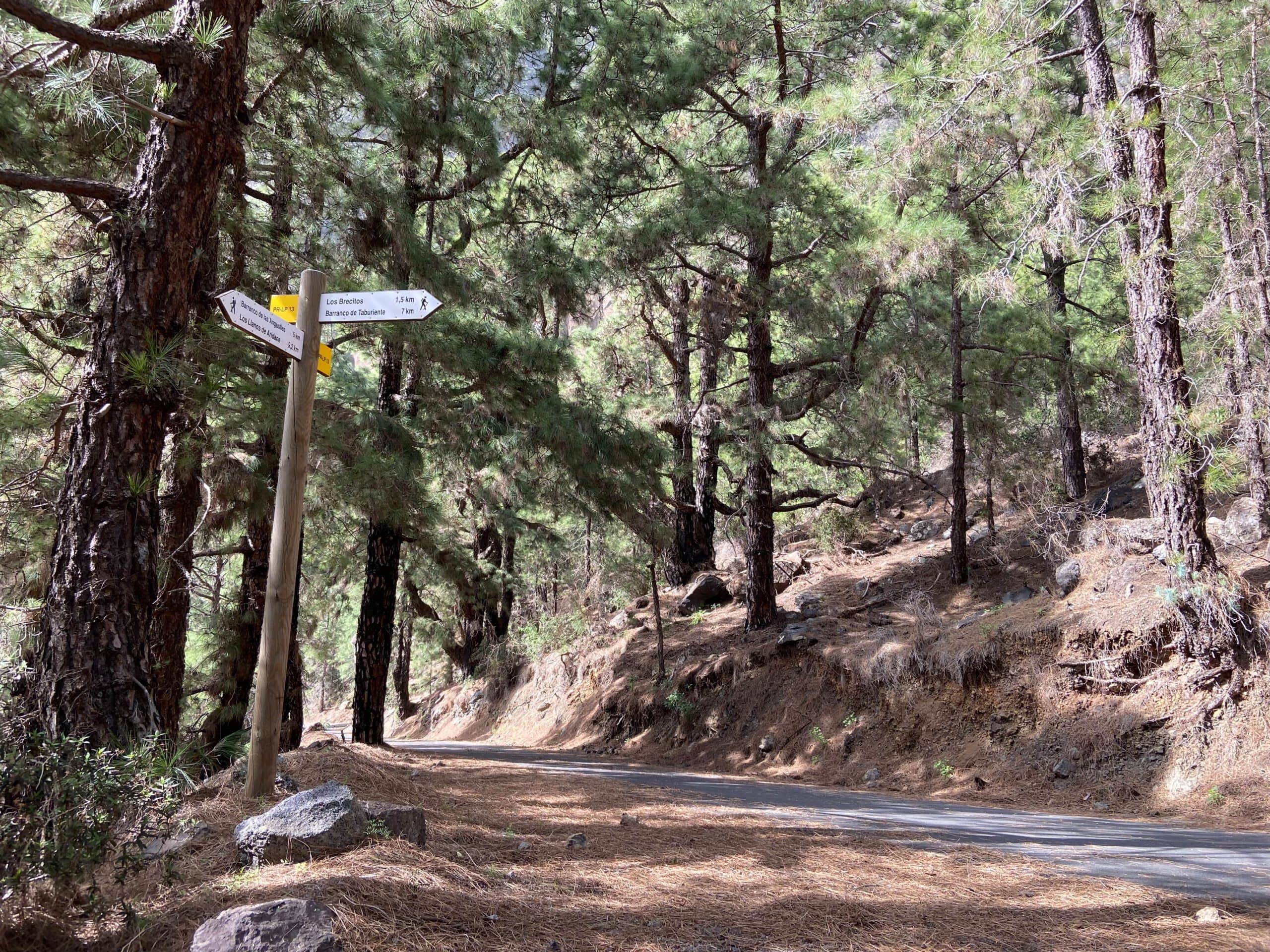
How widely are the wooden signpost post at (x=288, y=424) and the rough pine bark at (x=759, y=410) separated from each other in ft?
24.1

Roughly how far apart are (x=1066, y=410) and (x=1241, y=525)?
3.55 meters

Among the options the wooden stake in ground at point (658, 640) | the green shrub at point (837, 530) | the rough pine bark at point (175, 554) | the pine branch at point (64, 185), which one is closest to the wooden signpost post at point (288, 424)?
the pine branch at point (64, 185)

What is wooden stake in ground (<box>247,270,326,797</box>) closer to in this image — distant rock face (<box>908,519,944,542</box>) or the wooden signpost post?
the wooden signpost post

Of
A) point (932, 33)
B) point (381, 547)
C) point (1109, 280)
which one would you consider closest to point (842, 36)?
point (932, 33)

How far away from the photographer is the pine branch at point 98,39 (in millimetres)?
4082

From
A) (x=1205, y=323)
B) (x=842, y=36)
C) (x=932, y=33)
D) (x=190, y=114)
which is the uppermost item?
(x=842, y=36)

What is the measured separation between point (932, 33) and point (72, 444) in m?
10.7

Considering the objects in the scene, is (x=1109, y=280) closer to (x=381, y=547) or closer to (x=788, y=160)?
(x=788, y=160)

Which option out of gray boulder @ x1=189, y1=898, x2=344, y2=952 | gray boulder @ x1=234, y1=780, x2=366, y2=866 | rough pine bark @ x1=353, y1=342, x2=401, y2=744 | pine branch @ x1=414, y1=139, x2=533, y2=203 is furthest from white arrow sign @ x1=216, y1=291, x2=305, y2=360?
rough pine bark @ x1=353, y1=342, x2=401, y2=744

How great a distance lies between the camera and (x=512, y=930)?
3176mm

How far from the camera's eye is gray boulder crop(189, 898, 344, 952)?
102 inches

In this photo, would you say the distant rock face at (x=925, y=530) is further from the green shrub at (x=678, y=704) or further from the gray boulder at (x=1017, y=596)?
the green shrub at (x=678, y=704)

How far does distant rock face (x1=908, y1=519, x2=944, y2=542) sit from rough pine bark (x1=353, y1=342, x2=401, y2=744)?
31.5 feet

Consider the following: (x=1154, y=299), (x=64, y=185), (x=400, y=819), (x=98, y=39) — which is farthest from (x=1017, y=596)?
(x=98, y=39)
